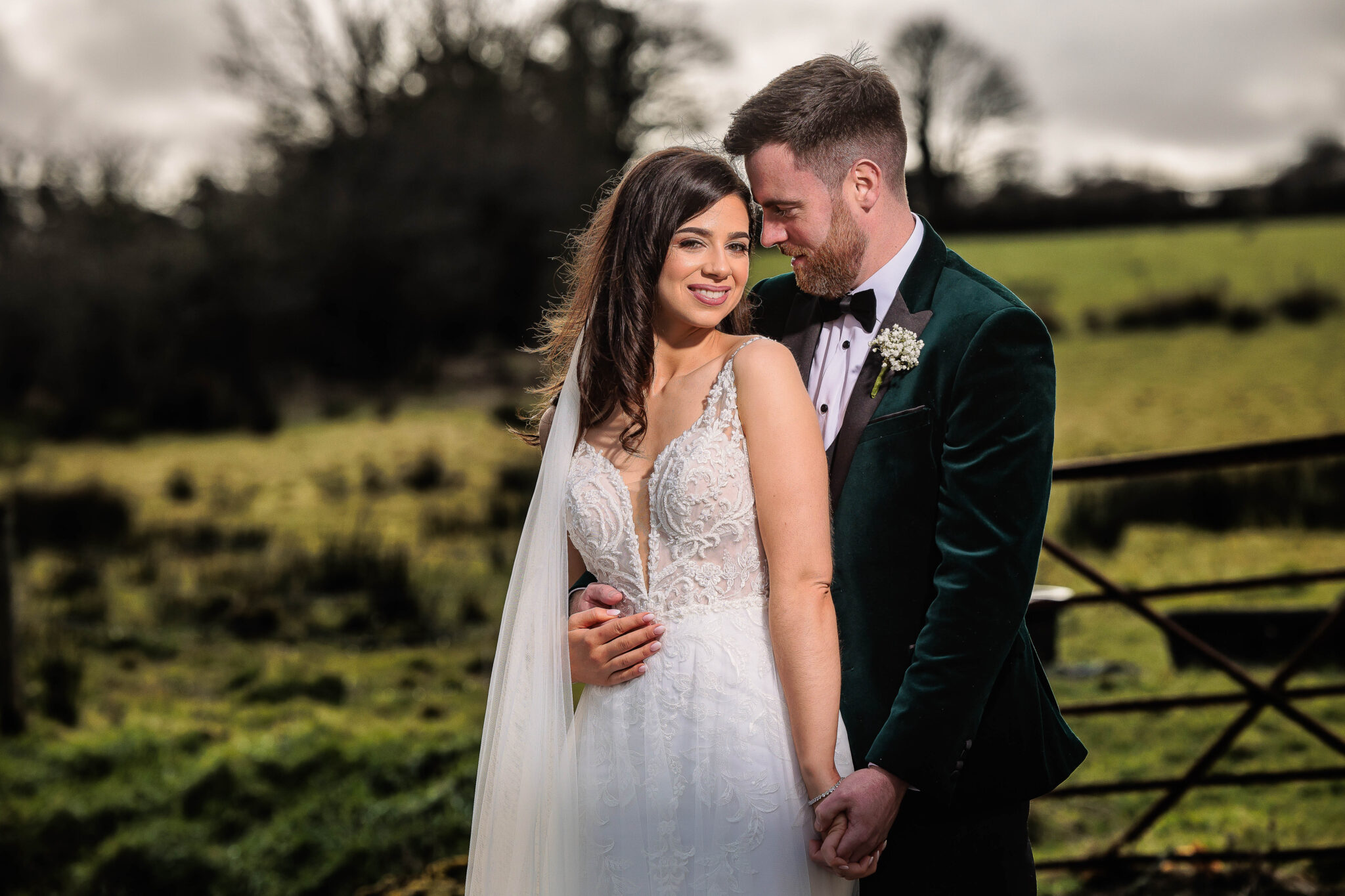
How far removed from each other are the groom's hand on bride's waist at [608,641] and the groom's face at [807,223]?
2.65 feet

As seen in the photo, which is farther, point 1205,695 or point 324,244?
point 324,244

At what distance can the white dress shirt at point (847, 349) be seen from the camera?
85.4 inches

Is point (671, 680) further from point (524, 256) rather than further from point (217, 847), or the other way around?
point (524, 256)

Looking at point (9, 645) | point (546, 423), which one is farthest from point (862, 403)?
point (9, 645)

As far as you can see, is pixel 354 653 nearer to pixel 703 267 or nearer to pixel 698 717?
pixel 698 717

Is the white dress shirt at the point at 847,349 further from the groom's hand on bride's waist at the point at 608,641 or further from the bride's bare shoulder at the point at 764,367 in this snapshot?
the groom's hand on bride's waist at the point at 608,641

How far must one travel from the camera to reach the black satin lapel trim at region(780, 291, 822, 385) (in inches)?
90.3

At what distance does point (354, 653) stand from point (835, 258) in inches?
277

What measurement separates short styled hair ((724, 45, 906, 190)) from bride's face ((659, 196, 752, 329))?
177mm

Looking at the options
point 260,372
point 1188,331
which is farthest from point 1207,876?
point 260,372

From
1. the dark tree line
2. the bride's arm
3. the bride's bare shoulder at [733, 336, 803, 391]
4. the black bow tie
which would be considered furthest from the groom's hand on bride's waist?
the dark tree line

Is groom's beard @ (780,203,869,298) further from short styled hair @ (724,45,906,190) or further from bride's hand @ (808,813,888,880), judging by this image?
bride's hand @ (808,813,888,880)

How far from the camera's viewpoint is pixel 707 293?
213 centimetres

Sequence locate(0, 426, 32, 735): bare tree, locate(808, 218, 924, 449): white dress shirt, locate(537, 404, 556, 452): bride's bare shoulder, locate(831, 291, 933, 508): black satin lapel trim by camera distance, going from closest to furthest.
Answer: locate(831, 291, 933, 508): black satin lapel trim, locate(808, 218, 924, 449): white dress shirt, locate(537, 404, 556, 452): bride's bare shoulder, locate(0, 426, 32, 735): bare tree
